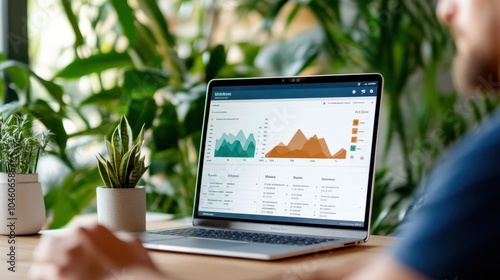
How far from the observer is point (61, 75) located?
6.32 ft

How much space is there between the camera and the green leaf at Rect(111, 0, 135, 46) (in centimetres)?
200

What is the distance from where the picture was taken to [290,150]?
1.35 m

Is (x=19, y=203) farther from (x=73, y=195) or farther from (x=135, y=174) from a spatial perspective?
(x=73, y=195)

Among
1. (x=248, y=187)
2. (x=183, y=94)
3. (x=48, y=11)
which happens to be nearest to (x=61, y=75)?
(x=183, y=94)

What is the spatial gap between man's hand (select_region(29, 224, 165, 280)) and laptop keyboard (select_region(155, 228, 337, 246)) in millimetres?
351

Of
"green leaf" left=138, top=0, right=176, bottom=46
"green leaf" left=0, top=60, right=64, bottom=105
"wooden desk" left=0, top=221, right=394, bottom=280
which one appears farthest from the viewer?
"green leaf" left=138, top=0, right=176, bottom=46

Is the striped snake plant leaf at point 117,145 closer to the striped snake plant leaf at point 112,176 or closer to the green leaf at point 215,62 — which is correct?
the striped snake plant leaf at point 112,176

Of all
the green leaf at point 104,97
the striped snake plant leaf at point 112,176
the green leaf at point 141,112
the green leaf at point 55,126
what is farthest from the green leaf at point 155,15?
the striped snake plant leaf at point 112,176

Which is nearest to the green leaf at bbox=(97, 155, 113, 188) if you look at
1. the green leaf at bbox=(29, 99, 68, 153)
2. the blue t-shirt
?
the green leaf at bbox=(29, 99, 68, 153)

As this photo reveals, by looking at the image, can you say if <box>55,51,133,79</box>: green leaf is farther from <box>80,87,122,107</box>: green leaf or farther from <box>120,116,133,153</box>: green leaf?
<box>120,116,133,153</box>: green leaf

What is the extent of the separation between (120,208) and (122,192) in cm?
3

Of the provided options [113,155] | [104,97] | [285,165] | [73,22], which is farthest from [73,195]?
[285,165]

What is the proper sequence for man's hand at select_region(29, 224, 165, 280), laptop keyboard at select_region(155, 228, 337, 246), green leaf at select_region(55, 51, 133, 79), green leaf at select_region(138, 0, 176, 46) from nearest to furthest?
man's hand at select_region(29, 224, 165, 280)
laptop keyboard at select_region(155, 228, 337, 246)
green leaf at select_region(55, 51, 133, 79)
green leaf at select_region(138, 0, 176, 46)

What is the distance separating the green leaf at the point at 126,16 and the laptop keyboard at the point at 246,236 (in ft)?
2.69
